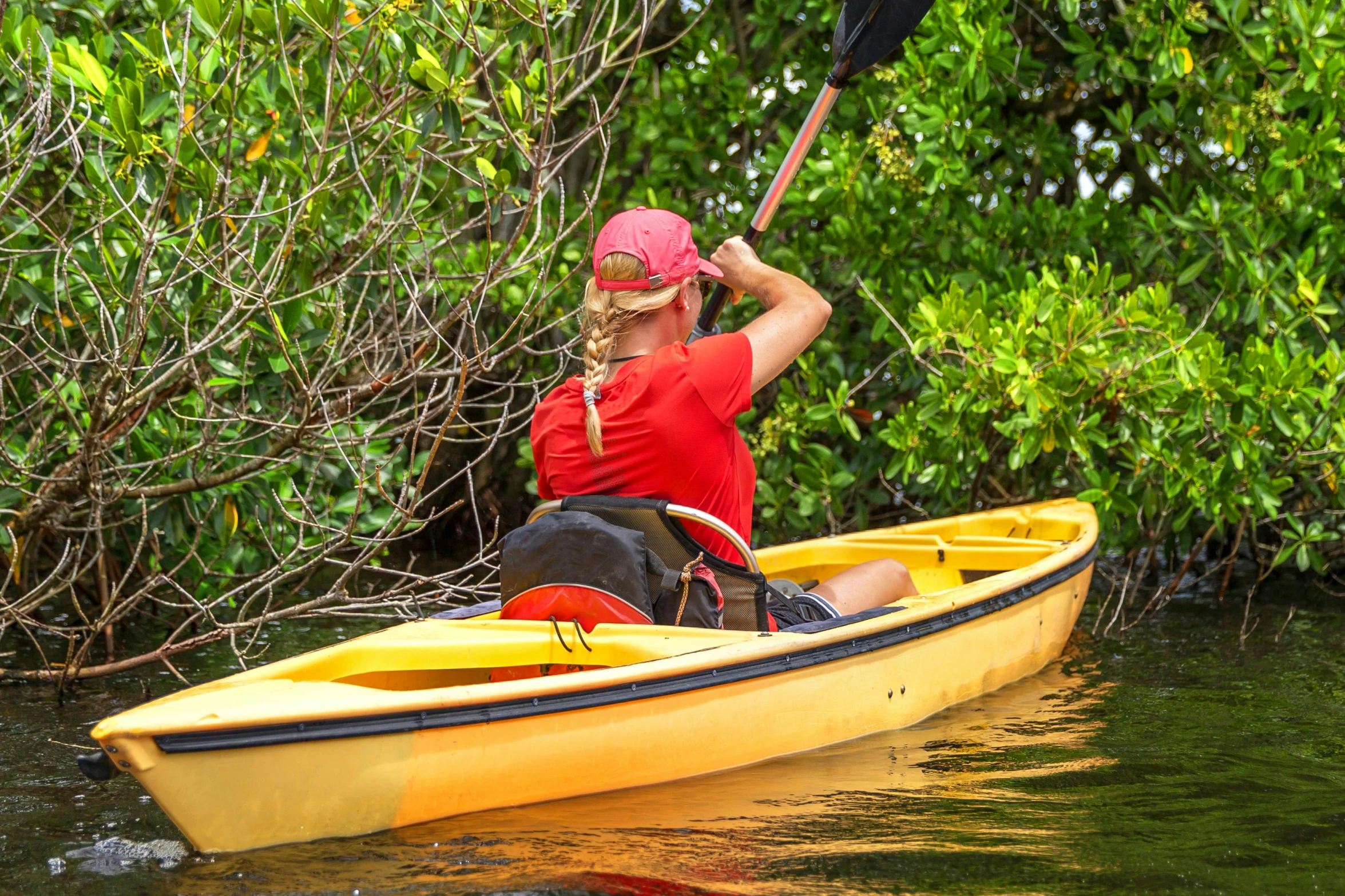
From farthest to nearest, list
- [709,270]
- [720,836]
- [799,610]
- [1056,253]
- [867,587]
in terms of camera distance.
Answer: [1056,253] < [867,587] < [799,610] < [709,270] < [720,836]

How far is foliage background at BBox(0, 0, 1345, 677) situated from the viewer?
476 cm

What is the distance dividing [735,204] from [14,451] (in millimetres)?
4222

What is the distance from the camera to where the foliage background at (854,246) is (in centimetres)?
476

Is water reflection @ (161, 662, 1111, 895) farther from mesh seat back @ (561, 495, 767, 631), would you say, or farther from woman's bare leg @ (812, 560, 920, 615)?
woman's bare leg @ (812, 560, 920, 615)

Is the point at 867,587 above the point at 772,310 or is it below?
below

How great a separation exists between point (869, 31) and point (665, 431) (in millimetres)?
2348

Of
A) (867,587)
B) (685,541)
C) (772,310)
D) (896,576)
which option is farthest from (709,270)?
(896,576)

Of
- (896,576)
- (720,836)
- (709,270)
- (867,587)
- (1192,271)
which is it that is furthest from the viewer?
(1192,271)

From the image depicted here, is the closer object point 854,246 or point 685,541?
point 685,541

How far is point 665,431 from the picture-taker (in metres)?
3.66

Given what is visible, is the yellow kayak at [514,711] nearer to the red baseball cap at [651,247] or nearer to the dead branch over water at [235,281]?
the dead branch over water at [235,281]

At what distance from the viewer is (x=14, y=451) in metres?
5.17

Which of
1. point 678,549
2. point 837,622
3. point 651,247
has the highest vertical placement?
point 651,247

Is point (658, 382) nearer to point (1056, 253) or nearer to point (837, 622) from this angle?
point (837, 622)
